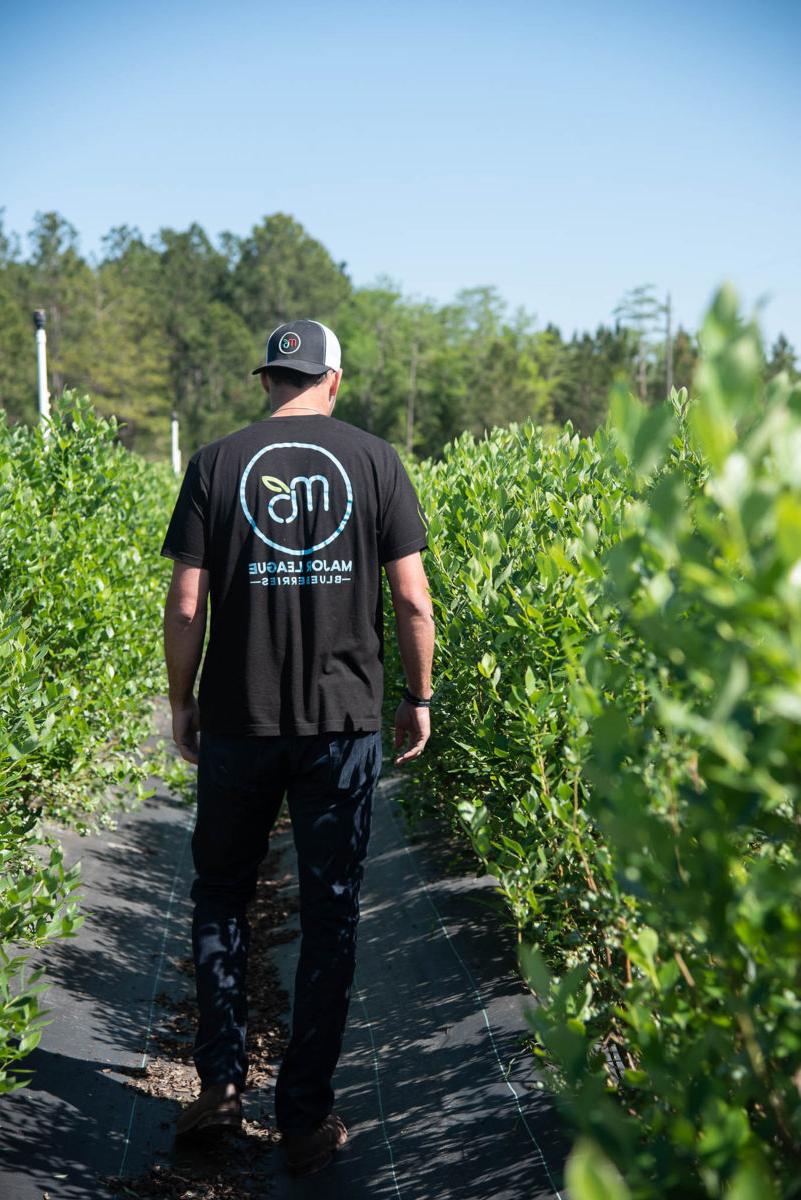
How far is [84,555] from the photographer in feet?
17.3

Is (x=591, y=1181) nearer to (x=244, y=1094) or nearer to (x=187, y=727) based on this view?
(x=187, y=727)

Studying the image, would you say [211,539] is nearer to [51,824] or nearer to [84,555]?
[84,555]

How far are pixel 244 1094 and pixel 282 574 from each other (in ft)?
6.48

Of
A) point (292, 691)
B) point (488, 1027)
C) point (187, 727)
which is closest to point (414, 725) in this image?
point (292, 691)

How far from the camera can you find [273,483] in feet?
10.3

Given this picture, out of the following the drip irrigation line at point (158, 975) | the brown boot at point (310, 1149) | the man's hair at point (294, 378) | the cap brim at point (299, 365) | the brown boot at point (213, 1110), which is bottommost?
the drip irrigation line at point (158, 975)

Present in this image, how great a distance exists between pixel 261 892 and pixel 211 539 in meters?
3.58

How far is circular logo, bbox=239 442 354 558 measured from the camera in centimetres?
Answer: 314

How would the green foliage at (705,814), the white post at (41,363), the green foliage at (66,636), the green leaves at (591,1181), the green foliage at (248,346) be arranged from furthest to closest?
the green foliage at (248,346)
the white post at (41,363)
the green foliage at (66,636)
the green foliage at (705,814)
the green leaves at (591,1181)

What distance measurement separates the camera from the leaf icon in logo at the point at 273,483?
124 inches

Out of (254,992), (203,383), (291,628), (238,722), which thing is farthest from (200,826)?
(203,383)

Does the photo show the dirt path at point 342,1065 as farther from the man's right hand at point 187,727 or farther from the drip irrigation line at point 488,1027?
the man's right hand at point 187,727

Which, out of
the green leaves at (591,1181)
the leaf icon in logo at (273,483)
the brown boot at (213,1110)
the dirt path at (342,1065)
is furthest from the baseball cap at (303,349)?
the green leaves at (591,1181)

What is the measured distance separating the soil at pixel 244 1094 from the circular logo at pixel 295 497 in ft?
5.87
